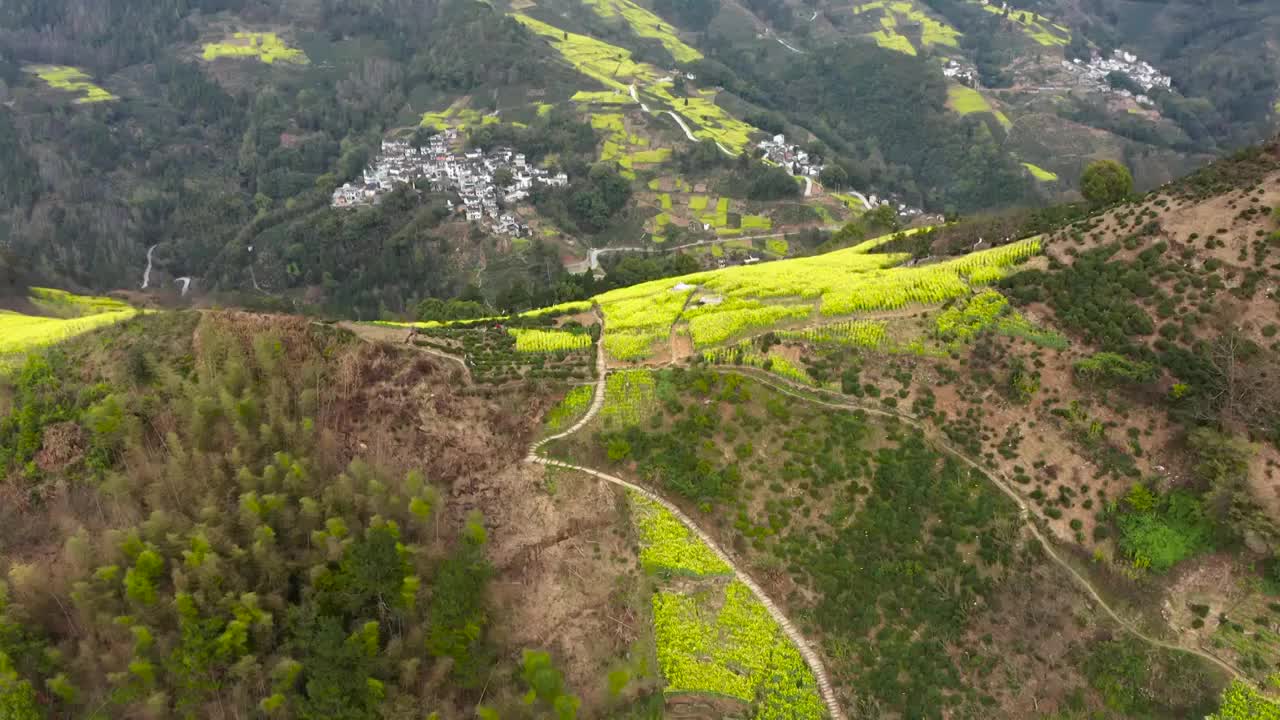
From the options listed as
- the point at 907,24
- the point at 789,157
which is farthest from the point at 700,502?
the point at 907,24

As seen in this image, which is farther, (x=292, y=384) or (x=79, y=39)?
(x=79, y=39)

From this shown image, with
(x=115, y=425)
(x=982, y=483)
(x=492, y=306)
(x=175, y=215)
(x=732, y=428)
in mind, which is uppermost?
(x=982, y=483)

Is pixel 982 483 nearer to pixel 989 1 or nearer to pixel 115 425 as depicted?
pixel 115 425

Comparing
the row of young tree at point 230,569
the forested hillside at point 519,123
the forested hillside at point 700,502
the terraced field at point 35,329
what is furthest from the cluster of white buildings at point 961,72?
the row of young tree at point 230,569

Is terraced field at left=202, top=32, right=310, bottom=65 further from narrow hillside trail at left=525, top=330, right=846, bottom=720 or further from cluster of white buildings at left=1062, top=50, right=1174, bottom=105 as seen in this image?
cluster of white buildings at left=1062, top=50, right=1174, bottom=105

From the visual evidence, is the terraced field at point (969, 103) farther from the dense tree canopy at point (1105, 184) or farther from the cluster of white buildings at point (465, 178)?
the dense tree canopy at point (1105, 184)

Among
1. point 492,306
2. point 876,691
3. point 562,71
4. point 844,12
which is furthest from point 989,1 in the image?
point 876,691
